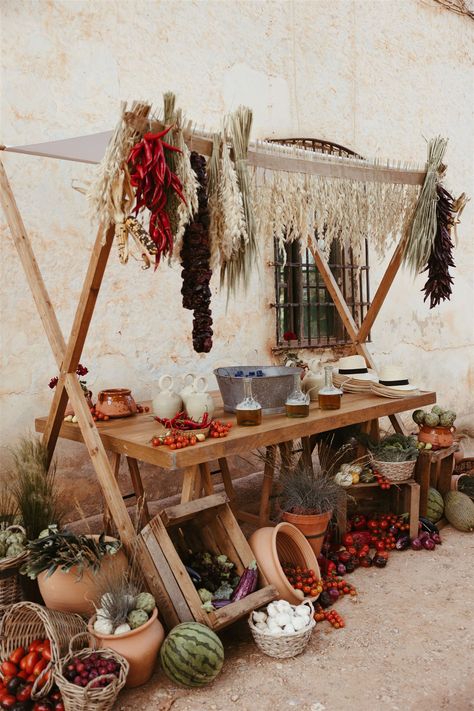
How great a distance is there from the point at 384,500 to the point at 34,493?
7.18 feet

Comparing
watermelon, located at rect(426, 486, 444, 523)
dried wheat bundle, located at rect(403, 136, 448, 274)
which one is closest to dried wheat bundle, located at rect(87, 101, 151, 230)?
dried wheat bundle, located at rect(403, 136, 448, 274)

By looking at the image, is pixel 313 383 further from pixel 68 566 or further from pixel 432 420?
pixel 68 566

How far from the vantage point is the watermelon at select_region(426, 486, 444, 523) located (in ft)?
13.0

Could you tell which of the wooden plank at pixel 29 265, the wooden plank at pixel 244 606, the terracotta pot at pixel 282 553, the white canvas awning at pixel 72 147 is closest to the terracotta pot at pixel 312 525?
the terracotta pot at pixel 282 553

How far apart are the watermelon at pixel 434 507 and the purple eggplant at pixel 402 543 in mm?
367

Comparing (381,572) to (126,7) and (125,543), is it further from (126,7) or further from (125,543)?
(126,7)

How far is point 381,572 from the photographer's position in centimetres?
338

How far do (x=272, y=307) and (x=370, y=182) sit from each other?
1976 mm

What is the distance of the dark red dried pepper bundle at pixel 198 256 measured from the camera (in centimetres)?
261

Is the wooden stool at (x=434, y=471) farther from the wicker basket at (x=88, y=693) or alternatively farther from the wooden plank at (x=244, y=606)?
the wicker basket at (x=88, y=693)

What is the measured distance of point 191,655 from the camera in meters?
2.29

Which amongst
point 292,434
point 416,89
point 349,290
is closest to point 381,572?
point 292,434

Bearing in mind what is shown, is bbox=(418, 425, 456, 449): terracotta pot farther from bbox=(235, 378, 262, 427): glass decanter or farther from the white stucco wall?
the white stucco wall

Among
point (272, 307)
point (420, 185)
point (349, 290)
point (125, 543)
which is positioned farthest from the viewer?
point (349, 290)
